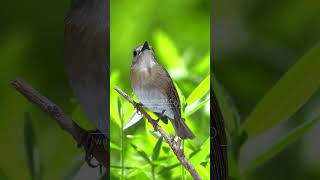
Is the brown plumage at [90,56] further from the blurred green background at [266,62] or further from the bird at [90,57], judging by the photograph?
the blurred green background at [266,62]

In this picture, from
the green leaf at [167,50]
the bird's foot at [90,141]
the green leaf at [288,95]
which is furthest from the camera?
the bird's foot at [90,141]

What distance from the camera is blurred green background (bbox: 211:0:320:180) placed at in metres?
3.17

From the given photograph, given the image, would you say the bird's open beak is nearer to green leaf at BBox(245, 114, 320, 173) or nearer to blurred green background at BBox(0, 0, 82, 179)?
blurred green background at BBox(0, 0, 82, 179)

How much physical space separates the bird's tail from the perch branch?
0.53 m

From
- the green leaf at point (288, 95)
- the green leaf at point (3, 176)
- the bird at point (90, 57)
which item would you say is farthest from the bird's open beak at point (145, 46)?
the green leaf at point (3, 176)

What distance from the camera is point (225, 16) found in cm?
320

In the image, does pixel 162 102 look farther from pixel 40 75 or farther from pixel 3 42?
pixel 3 42

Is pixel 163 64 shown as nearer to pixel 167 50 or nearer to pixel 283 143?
pixel 167 50

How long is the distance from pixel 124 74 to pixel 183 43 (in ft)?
1.52

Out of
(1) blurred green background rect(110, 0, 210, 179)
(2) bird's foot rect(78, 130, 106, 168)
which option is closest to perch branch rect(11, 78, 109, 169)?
(2) bird's foot rect(78, 130, 106, 168)

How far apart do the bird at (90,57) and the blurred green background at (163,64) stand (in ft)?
0.20

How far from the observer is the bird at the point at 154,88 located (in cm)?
328

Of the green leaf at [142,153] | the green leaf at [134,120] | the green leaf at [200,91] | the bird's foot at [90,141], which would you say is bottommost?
the green leaf at [142,153]

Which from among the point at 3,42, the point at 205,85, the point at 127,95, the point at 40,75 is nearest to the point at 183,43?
the point at 205,85
